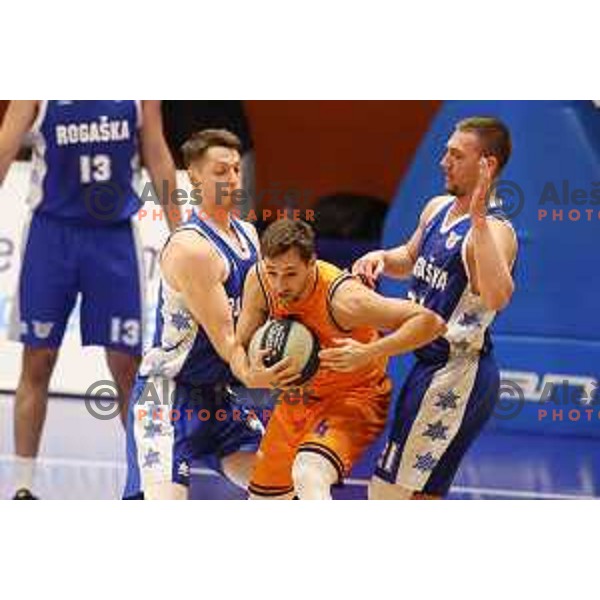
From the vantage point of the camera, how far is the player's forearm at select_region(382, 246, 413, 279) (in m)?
5.44

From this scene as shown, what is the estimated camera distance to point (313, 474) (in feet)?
17.6

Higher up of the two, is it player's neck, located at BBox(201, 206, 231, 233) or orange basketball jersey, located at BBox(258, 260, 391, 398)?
player's neck, located at BBox(201, 206, 231, 233)

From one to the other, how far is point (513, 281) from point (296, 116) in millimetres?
1033

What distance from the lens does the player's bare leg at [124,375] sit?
5.56 metres

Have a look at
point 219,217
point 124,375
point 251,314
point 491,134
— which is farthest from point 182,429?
point 491,134

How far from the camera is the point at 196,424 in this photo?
5402 millimetres

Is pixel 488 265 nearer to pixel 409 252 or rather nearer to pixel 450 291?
pixel 450 291

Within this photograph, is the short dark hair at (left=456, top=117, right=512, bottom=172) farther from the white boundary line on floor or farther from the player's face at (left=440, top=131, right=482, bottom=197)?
the white boundary line on floor

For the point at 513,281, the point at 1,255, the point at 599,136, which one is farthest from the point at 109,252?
the point at 599,136

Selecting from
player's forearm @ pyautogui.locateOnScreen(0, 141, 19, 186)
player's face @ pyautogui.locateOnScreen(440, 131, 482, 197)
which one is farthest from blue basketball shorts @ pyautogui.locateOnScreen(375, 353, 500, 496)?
player's forearm @ pyautogui.locateOnScreen(0, 141, 19, 186)

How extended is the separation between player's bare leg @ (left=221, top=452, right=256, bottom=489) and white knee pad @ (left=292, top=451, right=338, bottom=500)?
0.15m

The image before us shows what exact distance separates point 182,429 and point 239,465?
23cm
